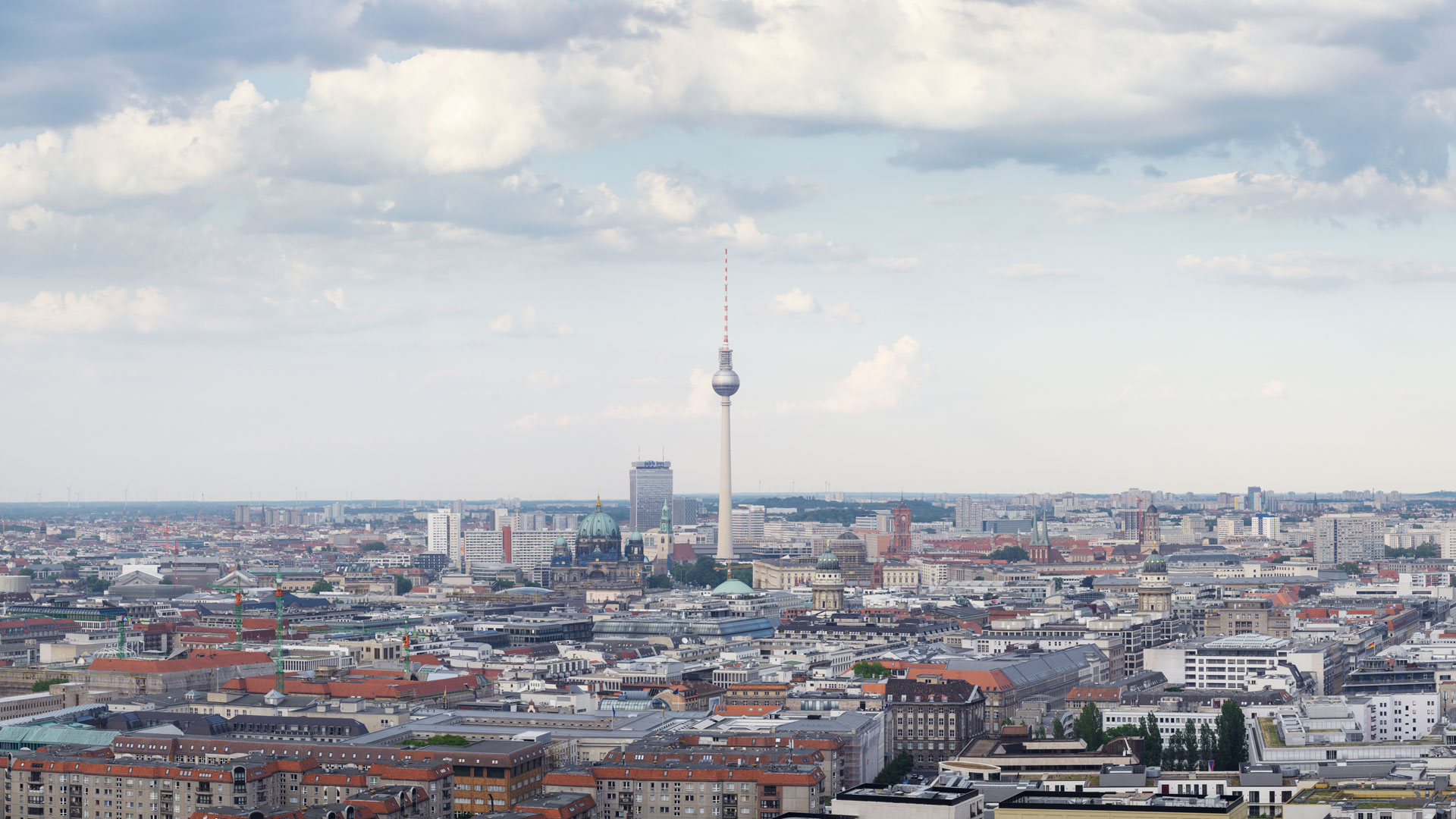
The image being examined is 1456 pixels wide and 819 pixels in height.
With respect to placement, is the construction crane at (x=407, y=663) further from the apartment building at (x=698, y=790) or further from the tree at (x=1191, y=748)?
the tree at (x=1191, y=748)

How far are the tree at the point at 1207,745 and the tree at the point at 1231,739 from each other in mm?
153

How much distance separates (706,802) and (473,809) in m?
8.90

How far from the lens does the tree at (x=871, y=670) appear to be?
121 meters

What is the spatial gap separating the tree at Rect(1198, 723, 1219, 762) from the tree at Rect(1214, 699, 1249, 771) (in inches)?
6.0

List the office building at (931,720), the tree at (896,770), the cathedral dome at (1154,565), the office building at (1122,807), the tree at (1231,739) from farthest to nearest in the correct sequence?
the cathedral dome at (1154,565) < the office building at (931,720) < the tree at (1231,739) < the tree at (896,770) < the office building at (1122,807)

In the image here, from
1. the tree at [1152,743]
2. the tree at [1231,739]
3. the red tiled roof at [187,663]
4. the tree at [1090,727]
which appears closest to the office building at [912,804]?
the tree at [1152,743]

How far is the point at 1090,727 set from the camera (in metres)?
97.4

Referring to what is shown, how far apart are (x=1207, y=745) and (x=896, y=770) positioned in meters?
13.5

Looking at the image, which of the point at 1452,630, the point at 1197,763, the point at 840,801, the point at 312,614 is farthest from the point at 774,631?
the point at 840,801

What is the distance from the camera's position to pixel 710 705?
117 m

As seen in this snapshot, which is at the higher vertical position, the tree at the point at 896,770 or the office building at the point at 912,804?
the office building at the point at 912,804

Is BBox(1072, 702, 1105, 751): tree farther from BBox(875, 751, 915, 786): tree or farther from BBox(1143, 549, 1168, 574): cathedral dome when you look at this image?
BBox(1143, 549, 1168, 574): cathedral dome

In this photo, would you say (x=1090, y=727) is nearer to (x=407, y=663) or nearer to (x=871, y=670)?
(x=871, y=670)

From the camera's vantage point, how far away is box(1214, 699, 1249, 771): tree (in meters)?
94.3
